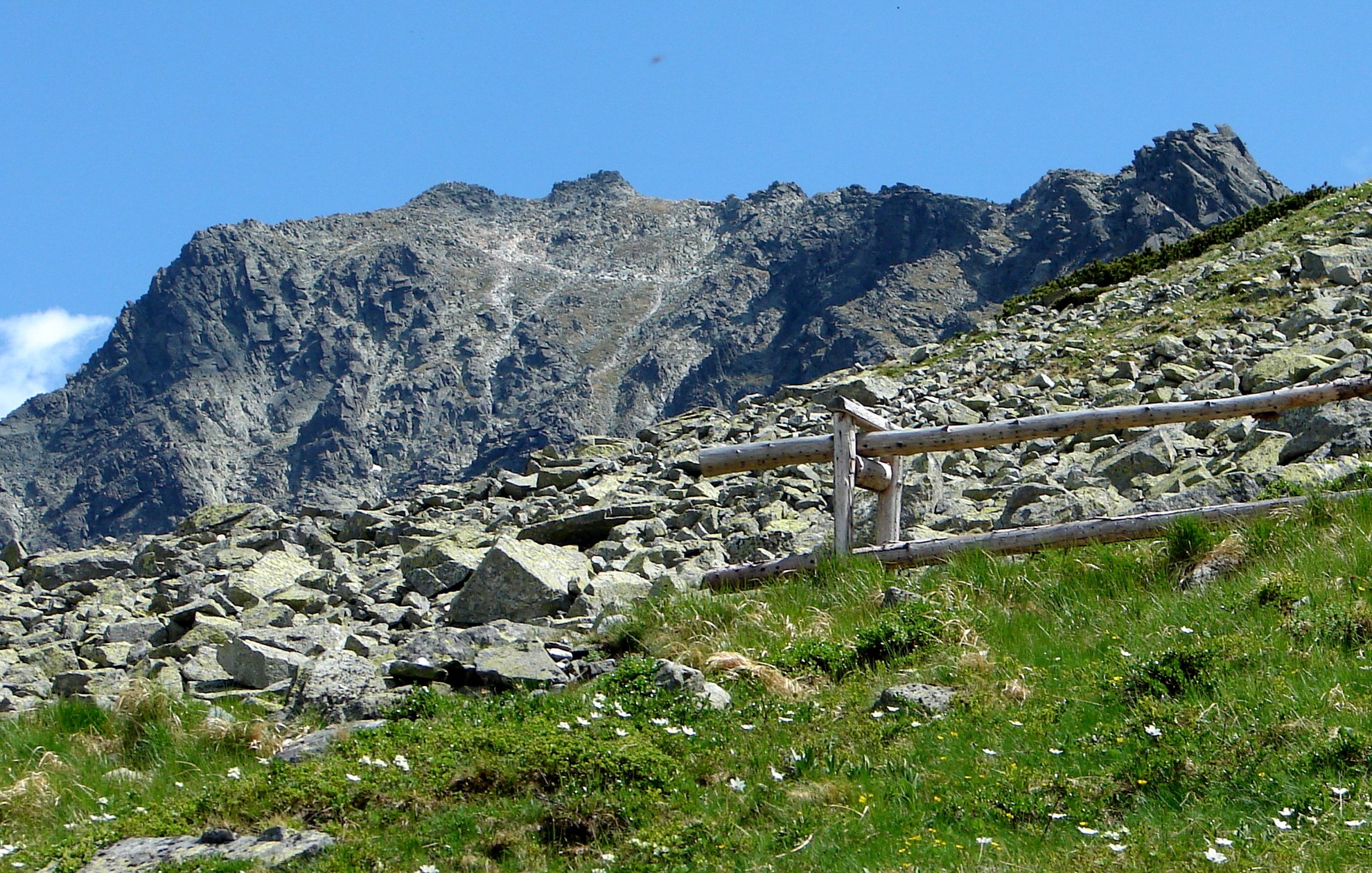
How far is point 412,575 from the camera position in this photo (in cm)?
1452

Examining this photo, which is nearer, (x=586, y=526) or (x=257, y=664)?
(x=257, y=664)

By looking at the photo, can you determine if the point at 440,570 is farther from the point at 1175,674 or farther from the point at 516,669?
the point at 1175,674

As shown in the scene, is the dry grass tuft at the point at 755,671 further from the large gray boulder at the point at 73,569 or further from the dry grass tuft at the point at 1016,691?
the large gray boulder at the point at 73,569

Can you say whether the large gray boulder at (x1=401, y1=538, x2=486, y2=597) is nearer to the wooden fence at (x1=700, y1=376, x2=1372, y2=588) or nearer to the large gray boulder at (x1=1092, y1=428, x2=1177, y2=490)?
the wooden fence at (x1=700, y1=376, x2=1372, y2=588)

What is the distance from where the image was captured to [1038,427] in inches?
431

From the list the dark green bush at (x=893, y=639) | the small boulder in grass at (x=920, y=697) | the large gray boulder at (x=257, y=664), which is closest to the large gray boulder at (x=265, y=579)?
the large gray boulder at (x=257, y=664)

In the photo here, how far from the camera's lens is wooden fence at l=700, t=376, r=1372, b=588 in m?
10.7

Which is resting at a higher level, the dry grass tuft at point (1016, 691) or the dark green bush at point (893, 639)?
the dark green bush at point (893, 639)

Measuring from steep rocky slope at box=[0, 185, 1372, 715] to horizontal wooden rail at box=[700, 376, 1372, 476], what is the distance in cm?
63

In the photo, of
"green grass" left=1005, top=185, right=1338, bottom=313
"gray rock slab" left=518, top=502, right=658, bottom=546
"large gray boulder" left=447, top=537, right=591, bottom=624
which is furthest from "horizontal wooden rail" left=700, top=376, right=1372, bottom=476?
"green grass" left=1005, top=185, right=1338, bottom=313

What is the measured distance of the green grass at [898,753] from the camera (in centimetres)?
577


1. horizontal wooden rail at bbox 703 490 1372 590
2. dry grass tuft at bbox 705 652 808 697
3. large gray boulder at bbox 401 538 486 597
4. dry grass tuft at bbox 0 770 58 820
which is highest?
horizontal wooden rail at bbox 703 490 1372 590

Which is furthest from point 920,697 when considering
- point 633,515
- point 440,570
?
point 633,515

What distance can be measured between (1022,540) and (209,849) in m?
6.30
